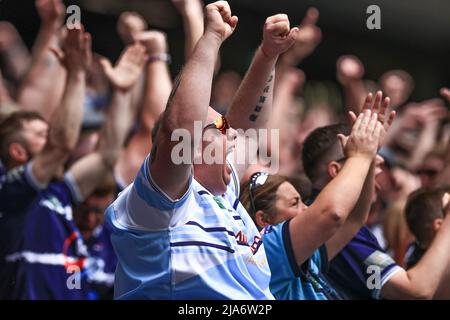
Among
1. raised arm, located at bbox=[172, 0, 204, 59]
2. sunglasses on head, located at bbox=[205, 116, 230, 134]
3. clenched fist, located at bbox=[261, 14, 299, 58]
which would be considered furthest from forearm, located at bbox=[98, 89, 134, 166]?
sunglasses on head, located at bbox=[205, 116, 230, 134]

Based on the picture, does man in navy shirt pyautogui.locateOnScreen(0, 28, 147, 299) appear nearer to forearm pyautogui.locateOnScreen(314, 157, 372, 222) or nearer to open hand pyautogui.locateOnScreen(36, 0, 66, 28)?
open hand pyautogui.locateOnScreen(36, 0, 66, 28)

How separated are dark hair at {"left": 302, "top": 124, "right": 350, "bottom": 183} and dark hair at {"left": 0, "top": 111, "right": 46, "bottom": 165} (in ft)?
5.46

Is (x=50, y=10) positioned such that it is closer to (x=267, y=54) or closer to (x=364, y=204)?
(x=267, y=54)

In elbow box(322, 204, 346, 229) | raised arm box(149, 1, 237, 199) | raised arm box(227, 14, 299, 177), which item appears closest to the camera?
raised arm box(149, 1, 237, 199)

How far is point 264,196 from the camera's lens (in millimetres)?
4098

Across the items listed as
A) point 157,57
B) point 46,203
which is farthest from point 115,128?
point 46,203

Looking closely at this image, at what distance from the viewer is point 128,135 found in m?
6.36

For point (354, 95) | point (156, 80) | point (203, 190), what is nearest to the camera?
point (203, 190)

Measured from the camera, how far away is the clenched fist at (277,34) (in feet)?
12.5

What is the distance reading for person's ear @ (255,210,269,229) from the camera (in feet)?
13.5

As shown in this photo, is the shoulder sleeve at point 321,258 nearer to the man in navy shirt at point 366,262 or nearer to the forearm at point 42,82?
the man in navy shirt at point 366,262

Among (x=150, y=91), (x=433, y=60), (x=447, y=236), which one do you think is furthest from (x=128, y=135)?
(x=433, y=60)

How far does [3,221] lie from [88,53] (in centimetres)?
101

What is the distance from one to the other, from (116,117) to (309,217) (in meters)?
2.38
